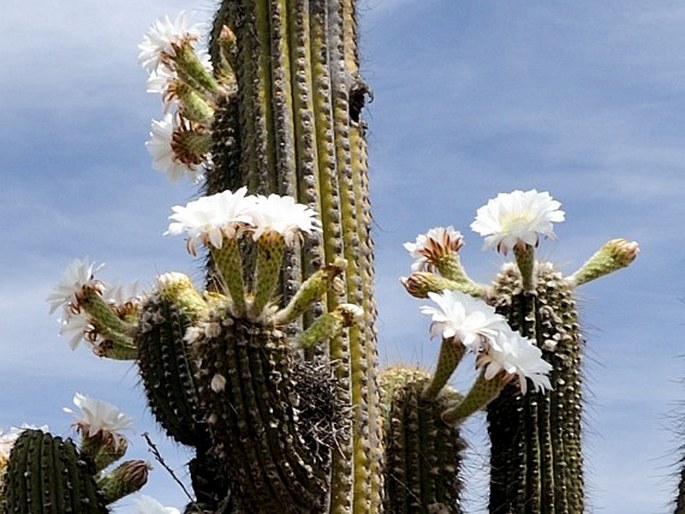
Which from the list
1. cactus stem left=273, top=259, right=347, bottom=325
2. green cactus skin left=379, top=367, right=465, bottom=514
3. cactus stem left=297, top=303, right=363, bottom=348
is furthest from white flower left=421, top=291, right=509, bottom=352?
green cactus skin left=379, top=367, right=465, bottom=514

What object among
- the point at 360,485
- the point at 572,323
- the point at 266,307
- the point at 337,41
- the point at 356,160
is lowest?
the point at 360,485

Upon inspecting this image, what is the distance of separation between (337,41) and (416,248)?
99 centimetres

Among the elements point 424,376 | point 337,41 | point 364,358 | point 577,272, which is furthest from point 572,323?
point 337,41

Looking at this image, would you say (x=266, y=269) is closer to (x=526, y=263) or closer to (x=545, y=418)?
(x=526, y=263)

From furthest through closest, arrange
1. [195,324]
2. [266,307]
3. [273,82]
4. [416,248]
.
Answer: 1. [416,248]
2. [273,82]
3. [195,324]
4. [266,307]

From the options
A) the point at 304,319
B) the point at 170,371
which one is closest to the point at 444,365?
the point at 304,319

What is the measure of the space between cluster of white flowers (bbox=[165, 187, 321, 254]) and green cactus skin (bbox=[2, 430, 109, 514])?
135 cm

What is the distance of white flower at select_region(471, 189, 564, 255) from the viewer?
229 inches

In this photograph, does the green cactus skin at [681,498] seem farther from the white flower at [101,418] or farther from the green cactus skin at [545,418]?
the white flower at [101,418]

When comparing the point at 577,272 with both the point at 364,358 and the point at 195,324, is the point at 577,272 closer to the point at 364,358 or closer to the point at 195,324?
the point at 364,358

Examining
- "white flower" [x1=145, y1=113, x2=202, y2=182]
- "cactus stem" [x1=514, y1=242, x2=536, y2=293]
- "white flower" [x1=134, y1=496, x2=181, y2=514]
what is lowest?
"white flower" [x1=134, y1=496, x2=181, y2=514]

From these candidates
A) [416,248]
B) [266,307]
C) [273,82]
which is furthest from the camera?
[416,248]

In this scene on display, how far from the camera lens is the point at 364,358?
544cm

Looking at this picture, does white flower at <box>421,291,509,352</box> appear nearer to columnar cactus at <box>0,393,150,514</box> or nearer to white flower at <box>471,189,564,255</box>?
white flower at <box>471,189,564,255</box>
